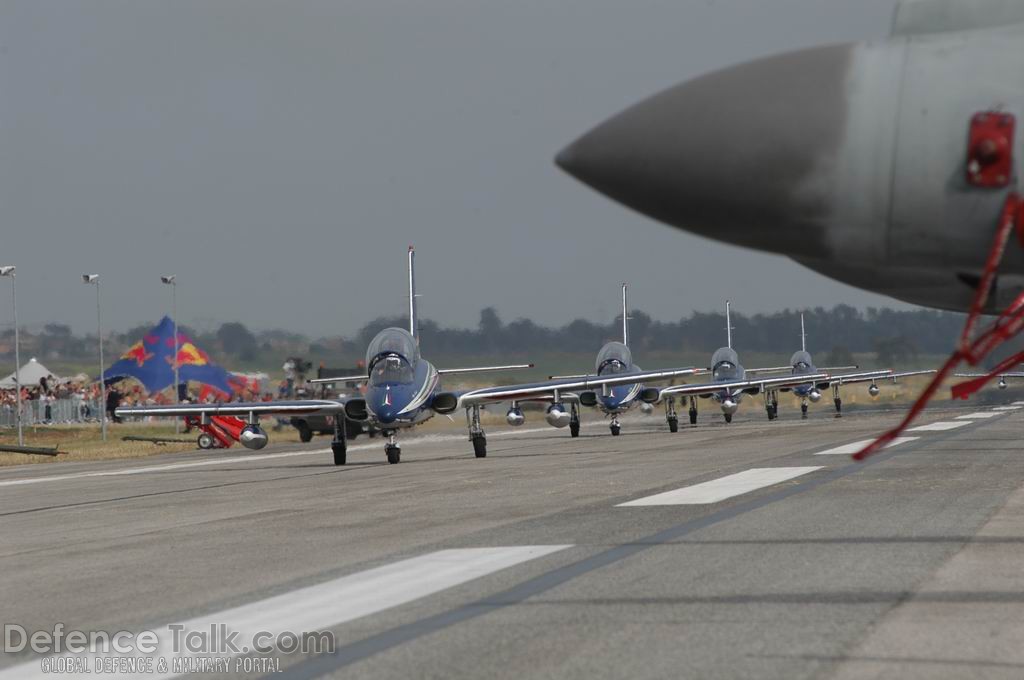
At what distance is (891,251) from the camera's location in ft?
22.3

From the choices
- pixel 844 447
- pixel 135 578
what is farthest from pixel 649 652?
pixel 844 447

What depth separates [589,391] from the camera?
45.8 metres

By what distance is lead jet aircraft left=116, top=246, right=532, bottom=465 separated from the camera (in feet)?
100

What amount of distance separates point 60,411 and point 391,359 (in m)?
60.5

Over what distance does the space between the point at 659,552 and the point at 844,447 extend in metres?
18.8

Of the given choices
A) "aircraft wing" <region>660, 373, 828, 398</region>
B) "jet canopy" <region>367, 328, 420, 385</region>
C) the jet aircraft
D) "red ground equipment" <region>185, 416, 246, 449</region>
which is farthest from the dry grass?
the jet aircraft

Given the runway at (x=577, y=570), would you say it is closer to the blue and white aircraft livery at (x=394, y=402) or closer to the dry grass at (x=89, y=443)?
the blue and white aircraft livery at (x=394, y=402)

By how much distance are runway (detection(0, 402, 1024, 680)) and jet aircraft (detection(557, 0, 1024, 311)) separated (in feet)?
7.44

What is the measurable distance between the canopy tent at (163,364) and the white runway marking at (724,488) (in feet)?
182

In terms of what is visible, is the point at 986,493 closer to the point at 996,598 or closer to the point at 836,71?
the point at 996,598

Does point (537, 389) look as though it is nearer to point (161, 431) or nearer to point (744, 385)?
point (744, 385)

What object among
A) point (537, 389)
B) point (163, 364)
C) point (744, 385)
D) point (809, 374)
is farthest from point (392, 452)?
point (163, 364)

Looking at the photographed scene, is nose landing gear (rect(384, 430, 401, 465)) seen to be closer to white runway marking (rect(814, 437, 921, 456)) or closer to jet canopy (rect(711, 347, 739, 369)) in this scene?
white runway marking (rect(814, 437, 921, 456))

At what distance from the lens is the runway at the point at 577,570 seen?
716 cm
